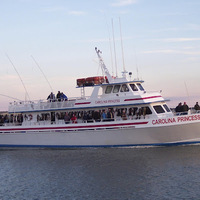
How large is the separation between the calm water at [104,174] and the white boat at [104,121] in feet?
2.85

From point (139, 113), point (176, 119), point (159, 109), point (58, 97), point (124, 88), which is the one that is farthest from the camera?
point (58, 97)

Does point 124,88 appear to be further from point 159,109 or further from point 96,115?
point 159,109

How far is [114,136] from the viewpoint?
26.6 metres

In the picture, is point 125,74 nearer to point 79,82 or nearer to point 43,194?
point 79,82

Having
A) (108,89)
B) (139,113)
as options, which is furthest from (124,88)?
(139,113)

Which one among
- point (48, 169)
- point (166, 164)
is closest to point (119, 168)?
point (166, 164)

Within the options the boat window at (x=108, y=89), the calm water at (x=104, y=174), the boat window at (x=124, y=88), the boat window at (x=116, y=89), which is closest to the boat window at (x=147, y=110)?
the boat window at (x=124, y=88)

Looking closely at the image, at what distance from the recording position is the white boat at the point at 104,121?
25578 millimetres

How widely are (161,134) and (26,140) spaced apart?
34.7 ft

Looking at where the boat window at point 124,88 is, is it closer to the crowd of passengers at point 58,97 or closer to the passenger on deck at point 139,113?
the passenger on deck at point 139,113

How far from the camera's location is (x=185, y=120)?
2517 centimetres

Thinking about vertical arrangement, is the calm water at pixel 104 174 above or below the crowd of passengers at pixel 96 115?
below

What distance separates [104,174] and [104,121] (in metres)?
7.80

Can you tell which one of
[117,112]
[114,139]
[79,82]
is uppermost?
[79,82]
